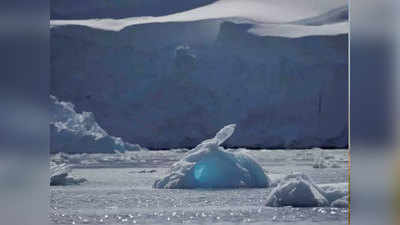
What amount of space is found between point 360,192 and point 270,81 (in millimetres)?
939

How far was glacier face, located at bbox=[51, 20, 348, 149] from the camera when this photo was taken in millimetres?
4664

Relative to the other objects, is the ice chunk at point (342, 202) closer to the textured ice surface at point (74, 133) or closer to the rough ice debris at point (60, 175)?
the textured ice surface at point (74, 133)

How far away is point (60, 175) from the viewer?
4598mm

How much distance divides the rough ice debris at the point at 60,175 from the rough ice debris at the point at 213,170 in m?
0.56

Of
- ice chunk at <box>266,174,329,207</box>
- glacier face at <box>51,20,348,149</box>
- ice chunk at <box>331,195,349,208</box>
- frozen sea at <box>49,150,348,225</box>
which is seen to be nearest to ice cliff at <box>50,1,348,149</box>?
glacier face at <box>51,20,348,149</box>

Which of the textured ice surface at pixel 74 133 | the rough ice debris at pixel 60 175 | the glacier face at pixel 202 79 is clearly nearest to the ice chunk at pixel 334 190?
the glacier face at pixel 202 79

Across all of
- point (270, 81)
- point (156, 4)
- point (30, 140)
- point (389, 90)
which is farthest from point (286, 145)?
point (30, 140)

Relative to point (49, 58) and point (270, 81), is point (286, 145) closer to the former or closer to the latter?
point (270, 81)

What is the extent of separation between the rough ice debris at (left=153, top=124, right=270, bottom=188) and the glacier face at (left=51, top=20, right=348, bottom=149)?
0.09 m

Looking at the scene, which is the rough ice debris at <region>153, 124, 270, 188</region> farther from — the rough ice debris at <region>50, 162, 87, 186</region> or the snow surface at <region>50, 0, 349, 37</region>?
the snow surface at <region>50, 0, 349, 37</region>

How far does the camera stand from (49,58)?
15.2 ft

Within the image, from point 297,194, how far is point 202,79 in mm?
986

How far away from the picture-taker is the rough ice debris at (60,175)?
4586mm

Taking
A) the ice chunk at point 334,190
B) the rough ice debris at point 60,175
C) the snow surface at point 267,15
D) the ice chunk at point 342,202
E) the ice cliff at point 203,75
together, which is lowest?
the ice chunk at point 342,202
